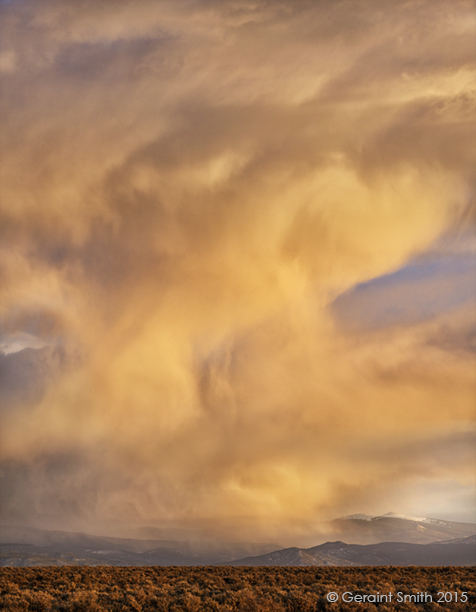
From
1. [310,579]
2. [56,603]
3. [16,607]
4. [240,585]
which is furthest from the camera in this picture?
[310,579]

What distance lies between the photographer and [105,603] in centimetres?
2331

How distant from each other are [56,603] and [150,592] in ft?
19.5

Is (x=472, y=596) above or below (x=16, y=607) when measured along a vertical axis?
below

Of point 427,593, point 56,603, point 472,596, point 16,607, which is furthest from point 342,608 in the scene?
point 16,607

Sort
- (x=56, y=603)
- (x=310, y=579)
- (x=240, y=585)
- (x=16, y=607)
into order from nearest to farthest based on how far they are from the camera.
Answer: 1. (x=16, y=607)
2. (x=56, y=603)
3. (x=240, y=585)
4. (x=310, y=579)

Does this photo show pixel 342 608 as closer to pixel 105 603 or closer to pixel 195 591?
pixel 195 591

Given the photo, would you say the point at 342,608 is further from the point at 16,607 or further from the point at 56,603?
the point at 16,607

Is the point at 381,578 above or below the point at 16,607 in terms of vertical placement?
below

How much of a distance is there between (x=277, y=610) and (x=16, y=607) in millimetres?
12588

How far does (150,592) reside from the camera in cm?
2700

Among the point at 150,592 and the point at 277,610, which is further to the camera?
the point at 150,592

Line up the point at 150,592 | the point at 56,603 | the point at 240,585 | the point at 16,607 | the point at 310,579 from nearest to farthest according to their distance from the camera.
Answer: the point at 16,607, the point at 56,603, the point at 150,592, the point at 240,585, the point at 310,579

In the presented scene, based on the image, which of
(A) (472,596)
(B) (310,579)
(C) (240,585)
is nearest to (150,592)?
(C) (240,585)

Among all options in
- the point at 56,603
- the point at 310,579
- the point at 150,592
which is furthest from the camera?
the point at 310,579
